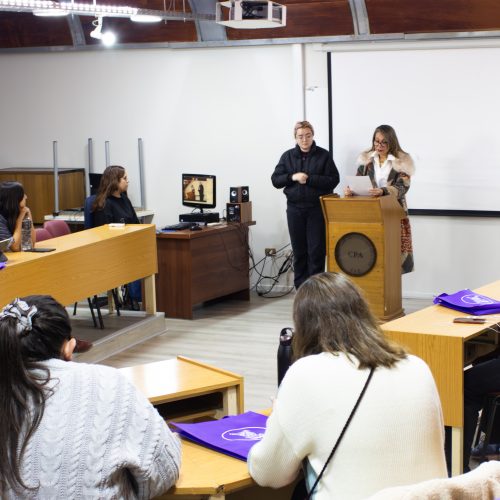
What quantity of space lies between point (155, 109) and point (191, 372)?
6255 millimetres

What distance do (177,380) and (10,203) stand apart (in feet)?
10.8

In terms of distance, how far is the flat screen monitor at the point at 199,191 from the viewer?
8.48m

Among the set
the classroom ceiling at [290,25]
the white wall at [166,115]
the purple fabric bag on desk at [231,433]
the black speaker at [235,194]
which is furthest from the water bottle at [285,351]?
the white wall at [166,115]

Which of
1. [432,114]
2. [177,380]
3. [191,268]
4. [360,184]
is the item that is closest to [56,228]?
[191,268]

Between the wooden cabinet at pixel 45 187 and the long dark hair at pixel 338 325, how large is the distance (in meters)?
7.22

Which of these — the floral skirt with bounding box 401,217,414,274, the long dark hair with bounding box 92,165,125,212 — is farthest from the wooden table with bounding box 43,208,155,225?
the floral skirt with bounding box 401,217,414,274

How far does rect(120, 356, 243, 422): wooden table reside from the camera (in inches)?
134

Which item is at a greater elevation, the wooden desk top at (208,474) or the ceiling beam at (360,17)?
the ceiling beam at (360,17)

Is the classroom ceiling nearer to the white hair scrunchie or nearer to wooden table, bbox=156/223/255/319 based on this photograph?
wooden table, bbox=156/223/255/319

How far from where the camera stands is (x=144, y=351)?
7.10m

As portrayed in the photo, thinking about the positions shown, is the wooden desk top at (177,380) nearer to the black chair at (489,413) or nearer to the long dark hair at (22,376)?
the long dark hair at (22,376)

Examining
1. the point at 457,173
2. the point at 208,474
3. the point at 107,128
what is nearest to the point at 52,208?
the point at 107,128

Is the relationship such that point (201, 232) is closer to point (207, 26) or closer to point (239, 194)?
point (239, 194)

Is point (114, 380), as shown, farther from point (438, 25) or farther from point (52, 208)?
point (52, 208)
